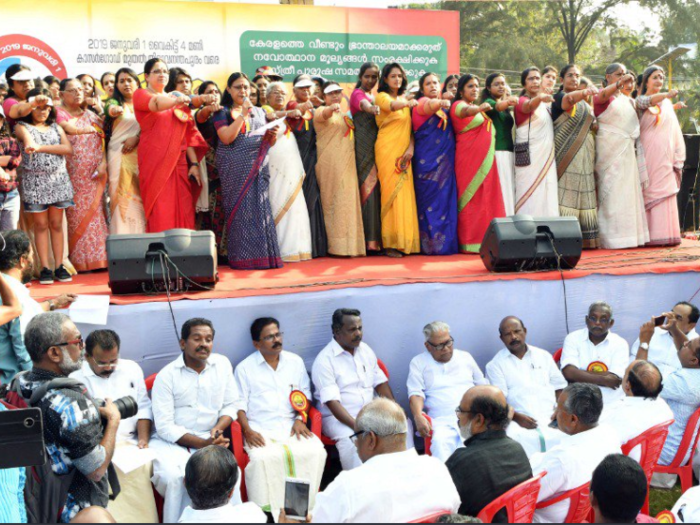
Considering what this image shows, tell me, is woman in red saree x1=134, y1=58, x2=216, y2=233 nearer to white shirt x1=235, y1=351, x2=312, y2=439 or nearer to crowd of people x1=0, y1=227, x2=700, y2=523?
crowd of people x1=0, y1=227, x2=700, y2=523

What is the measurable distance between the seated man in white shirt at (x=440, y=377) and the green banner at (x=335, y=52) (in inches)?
232

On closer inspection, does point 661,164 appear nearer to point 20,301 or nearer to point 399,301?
point 399,301

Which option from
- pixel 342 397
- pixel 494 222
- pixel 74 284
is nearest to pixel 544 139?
pixel 494 222

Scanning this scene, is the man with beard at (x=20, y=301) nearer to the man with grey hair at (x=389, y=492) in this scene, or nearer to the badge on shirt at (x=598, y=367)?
the man with grey hair at (x=389, y=492)

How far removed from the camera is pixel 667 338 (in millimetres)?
5348

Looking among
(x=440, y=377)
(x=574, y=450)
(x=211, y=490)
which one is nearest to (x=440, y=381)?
(x=440, y=377)

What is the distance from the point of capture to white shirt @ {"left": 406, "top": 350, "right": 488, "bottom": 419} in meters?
4.97

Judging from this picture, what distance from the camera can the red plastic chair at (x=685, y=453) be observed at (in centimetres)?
448

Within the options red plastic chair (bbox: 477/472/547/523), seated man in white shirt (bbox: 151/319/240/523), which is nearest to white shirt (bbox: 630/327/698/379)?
red plastic chair (bbox: 477/472/547/523)

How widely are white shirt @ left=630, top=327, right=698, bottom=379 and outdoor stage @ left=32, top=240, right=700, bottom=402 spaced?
1.57ft

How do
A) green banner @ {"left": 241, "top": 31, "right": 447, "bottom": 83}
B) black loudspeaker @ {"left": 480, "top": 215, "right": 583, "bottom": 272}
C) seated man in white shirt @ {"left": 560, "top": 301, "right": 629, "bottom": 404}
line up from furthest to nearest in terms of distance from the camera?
green banner @ {"left": 241, "top": 31, "right": 447, "bottom": 83}, black loudspeaker @ {"left": 480, "top": 215, "right": 583, "bottom": 272}, seated man in white shirt @ {"left": 560, "top": 301, "right": 629, "bottom": 404}

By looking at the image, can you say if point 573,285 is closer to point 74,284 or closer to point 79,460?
point 74,284

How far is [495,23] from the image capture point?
20094 mm

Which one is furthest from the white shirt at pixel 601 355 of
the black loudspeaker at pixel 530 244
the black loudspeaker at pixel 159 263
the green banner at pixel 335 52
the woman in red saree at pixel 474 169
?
the green banner at pixel 335 52
